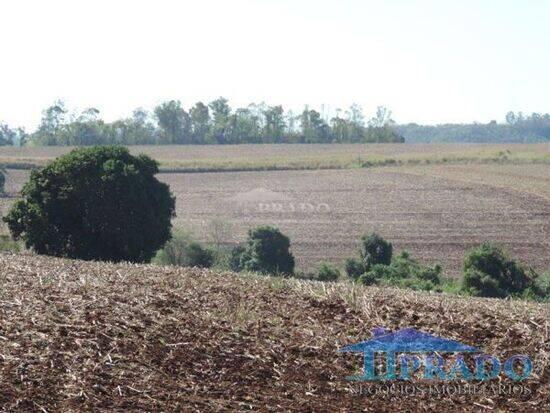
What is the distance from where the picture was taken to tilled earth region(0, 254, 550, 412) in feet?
24.9

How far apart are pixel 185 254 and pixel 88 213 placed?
14114mm

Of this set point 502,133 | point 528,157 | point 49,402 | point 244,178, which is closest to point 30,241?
point 49,402

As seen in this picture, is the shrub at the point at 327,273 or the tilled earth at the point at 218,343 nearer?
the tilled earth at the point at 218,343

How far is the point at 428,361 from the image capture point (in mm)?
A: 8609

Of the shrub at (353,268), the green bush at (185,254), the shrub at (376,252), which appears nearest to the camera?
the shrub at (353,268)

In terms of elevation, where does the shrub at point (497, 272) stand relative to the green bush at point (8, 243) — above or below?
below

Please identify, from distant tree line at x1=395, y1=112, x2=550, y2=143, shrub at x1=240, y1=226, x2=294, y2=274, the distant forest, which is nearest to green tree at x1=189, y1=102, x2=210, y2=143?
the distant forest

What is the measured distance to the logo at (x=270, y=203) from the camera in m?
58.4

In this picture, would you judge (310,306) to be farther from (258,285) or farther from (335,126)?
(335,126)

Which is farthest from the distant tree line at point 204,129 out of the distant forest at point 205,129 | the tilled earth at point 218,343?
the tilled earth at point 218,343

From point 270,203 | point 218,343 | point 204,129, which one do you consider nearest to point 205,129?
point 204,129

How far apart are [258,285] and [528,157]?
232 feet

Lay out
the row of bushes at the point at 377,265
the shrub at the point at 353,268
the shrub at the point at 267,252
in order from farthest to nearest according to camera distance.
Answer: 1. the shrub at the point at 267,252
2. the shrub at the point at 353,268
3. the row of bushes at the point at 377,265

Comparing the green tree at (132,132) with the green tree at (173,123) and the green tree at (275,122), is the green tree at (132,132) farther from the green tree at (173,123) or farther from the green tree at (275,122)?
the green tree at (275,122)
